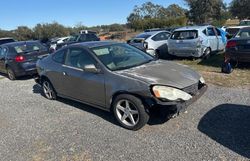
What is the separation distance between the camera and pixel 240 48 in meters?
8.57

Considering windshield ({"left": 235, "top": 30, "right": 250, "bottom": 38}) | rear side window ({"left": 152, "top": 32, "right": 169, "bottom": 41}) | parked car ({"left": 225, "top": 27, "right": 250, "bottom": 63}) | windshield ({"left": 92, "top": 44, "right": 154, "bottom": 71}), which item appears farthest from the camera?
rear side window ({"left": 152, "top": 32, "right": 169, "bottom": 41})

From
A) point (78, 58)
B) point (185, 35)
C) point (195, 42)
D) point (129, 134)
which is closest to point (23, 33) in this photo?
point (185, 35)

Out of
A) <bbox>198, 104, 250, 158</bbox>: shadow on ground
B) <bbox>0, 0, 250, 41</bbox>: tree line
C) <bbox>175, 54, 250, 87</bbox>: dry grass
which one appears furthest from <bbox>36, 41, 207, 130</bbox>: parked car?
<bbox>0, 0, 250, 41</bbox>: tree line

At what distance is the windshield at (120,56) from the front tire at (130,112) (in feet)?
2.30

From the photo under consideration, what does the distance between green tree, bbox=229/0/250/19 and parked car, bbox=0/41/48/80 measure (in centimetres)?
4553

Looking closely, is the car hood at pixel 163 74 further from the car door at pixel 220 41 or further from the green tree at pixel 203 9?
the green tree at pixel 203 9

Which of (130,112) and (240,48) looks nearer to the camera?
(130,112)

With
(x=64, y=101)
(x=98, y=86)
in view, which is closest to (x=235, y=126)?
(x=98, y=86)

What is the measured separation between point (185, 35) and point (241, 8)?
42518mm

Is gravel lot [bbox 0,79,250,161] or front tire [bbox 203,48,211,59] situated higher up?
front tire [bbox 203,48,211,59]

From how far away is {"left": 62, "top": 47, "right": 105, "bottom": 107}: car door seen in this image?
17.2 feet

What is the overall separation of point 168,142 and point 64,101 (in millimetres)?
3518

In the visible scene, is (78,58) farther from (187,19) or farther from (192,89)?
(187,19)

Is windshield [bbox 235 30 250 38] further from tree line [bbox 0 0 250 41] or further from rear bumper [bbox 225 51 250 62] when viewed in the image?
tree line [bbox 0 0 250 41]
